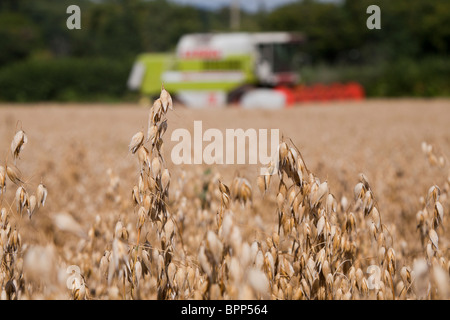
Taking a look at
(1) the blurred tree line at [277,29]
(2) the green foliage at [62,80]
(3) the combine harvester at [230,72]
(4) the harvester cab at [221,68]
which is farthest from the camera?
(2) the green foliage at [62,80]

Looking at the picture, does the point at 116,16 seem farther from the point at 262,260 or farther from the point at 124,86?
the point at 262,260

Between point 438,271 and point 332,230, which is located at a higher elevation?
point 332,230

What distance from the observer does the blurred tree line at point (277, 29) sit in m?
33.8

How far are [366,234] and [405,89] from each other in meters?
31.6

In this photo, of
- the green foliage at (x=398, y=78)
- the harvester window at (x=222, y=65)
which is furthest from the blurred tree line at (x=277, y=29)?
the harvester window at (x=222, y=65)

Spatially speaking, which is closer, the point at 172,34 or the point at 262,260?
the point at 262,260

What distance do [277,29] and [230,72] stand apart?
38239 mm

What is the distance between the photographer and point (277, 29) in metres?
59.0

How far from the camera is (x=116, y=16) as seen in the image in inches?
1859

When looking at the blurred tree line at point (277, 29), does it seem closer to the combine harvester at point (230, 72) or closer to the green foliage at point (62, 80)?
the green foliage at point (62, 80)

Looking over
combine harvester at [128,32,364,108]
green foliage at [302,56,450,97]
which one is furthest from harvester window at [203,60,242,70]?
green foliage at [302,56,450,97]

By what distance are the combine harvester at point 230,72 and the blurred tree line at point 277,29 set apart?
16.7 feet

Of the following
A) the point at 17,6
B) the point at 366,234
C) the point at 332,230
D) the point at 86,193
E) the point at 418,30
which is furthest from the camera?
the point at 17,6

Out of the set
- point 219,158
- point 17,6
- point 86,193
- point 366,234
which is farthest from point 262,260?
point 17,6
